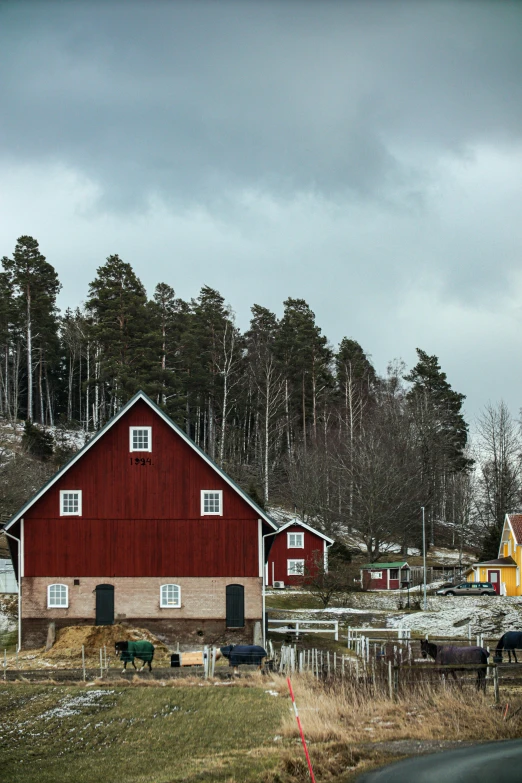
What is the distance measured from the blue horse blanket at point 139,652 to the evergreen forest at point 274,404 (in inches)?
1534

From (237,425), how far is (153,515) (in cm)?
7375

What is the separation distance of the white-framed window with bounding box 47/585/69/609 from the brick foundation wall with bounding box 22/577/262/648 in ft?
0.47

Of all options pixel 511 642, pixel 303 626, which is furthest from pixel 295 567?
pixel 511 642

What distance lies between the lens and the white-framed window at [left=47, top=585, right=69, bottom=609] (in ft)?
134

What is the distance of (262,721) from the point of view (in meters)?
23.1

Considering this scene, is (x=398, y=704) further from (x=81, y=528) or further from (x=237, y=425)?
(x=237, y=425)

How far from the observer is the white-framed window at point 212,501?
137 feet

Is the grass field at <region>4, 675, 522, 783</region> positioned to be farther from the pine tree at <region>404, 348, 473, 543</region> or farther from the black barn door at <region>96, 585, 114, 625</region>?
the pine tree at <region>404, 348, 473, 543</region>

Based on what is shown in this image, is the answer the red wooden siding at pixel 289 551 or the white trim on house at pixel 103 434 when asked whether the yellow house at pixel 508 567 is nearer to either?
the red wooden siding at pixel 289 551

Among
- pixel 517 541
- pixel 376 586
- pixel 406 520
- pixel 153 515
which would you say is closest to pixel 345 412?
pixel 406 520

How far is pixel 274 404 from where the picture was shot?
10031 cm

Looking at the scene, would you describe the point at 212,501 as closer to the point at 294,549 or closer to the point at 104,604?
the point at 104,604

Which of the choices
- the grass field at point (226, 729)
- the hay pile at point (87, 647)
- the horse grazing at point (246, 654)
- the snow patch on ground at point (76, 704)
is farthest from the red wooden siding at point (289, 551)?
the snow patch on ground at point (76, 704)

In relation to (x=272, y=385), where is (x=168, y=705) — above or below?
below
